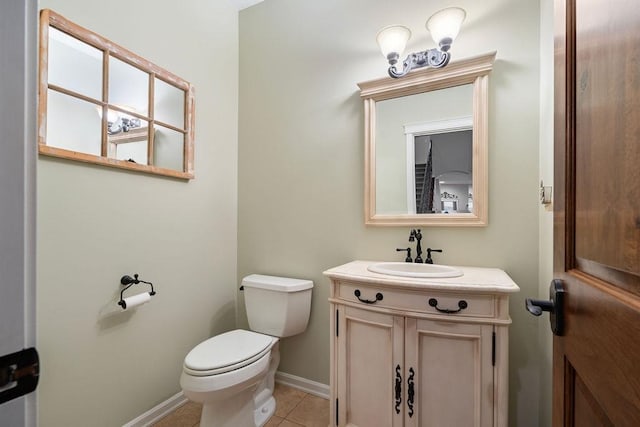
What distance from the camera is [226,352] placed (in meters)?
1.44

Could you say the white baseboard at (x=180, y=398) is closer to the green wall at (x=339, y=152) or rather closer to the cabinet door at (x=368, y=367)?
the green wall at (x=339, y=152)

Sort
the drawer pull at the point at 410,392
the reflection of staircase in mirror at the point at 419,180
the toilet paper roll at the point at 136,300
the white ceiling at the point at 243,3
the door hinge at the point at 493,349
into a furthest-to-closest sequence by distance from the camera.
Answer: the white ceiling at the point at 243,3, the reflection of staircase in mirror at the point at 419,180, the toilet paper roll at the point at 136,300, the drawer pull at the point at 410,392, the door hinge at the point at 493,349

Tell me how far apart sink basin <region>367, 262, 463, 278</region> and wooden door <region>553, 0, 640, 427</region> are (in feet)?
2.11

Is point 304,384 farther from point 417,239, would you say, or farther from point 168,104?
point 168,104

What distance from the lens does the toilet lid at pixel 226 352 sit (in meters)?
1.31

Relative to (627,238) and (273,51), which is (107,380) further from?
(273,51)

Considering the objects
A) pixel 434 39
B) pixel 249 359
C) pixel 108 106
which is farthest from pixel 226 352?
pixel 434 39

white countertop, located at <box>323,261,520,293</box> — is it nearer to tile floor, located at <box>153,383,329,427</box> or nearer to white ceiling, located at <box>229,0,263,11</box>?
tile floor, located at <box>153,383,329,427</box>

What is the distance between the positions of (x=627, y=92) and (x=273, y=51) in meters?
2.15

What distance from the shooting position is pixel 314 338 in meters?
1.90

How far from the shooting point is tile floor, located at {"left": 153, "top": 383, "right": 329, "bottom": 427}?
63.2 inches

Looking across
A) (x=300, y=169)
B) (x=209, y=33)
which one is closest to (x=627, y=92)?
(x=300, y=169)

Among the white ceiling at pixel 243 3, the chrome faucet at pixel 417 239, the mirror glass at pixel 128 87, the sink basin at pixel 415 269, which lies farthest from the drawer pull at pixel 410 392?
the white ceiling at pixel 243 3

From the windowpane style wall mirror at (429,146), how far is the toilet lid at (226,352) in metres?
0.97
